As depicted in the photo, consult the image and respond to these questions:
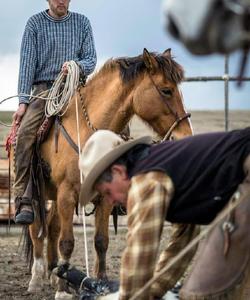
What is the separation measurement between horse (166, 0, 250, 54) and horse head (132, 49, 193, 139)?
199 inches

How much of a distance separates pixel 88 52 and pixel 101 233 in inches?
65.6

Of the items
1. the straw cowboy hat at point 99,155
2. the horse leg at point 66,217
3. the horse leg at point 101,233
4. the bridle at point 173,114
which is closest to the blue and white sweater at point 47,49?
the bridle at point 173,114

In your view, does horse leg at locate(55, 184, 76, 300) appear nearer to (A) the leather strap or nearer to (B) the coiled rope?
(A) the leather strap

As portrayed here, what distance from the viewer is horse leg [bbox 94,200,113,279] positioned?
27.0 feet

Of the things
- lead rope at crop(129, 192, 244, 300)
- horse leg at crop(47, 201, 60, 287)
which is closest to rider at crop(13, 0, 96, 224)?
horse leg at crop(47, 201, 60, 287)

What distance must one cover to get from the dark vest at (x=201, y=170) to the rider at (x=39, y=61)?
4169 millimetres

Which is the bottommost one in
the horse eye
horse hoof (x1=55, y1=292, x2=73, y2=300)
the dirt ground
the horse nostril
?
the dirt ground

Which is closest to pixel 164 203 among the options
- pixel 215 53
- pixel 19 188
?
pixel 215 53

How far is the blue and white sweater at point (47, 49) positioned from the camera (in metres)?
8.57

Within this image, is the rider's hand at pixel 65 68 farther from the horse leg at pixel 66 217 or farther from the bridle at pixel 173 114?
A: the horse leg at pixel 66 217

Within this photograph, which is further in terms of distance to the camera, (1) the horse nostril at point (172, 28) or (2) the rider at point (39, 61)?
(2) the rider at point (39, 61)

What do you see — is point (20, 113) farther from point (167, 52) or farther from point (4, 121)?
point (4, 121)

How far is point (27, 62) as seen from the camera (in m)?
8.56

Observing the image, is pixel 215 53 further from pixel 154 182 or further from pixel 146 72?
pixel 146 72
